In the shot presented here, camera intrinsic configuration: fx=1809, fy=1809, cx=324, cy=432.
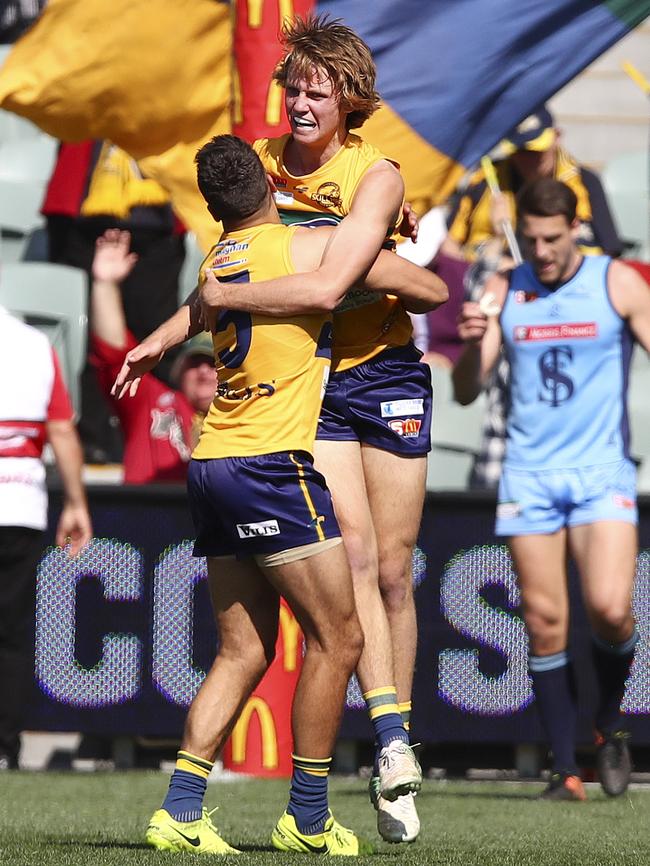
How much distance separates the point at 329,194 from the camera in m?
5.27

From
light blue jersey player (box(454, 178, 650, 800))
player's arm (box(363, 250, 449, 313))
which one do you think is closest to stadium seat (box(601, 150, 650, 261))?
light blue jersey player (box(454, 178, 650, 800))

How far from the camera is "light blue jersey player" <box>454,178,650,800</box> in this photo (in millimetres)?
7254

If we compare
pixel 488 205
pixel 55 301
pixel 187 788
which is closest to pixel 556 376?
pixel 187 788

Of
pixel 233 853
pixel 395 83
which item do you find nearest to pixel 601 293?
pixel 395 83

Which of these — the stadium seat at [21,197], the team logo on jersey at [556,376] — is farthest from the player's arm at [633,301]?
the stadium seat at [21,197]

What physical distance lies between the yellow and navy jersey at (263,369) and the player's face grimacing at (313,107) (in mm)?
418

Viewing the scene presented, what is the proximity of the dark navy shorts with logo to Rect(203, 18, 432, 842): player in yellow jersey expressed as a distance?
422 millimetres

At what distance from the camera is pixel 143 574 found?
8.32m

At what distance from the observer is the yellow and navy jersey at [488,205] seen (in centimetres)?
954

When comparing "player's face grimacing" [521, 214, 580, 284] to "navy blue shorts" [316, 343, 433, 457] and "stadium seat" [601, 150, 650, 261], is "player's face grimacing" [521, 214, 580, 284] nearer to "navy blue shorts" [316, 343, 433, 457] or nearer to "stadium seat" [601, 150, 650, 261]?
"navy blue shorts" [316, 343, 433, 457]

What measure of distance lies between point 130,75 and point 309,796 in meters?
3.79

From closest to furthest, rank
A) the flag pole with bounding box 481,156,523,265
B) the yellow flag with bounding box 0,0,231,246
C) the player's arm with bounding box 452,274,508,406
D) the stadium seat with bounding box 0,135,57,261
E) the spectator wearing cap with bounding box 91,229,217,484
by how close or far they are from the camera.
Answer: the player's arm with bounding box 452,274,508,406 < the yellow flag with bounding box 0,0,231,246 < the spectator wearing cap with bounding box 91,229,217,484 < the flag pole with bounding box 481,156,523,265 < the stadium seat with bounding box 0,135,57,261

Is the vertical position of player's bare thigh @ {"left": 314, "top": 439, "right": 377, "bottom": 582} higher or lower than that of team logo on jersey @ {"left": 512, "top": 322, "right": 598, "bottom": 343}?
lower

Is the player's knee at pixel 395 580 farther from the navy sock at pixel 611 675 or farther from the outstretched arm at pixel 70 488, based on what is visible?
the outstretched arm at pixel 70 488
